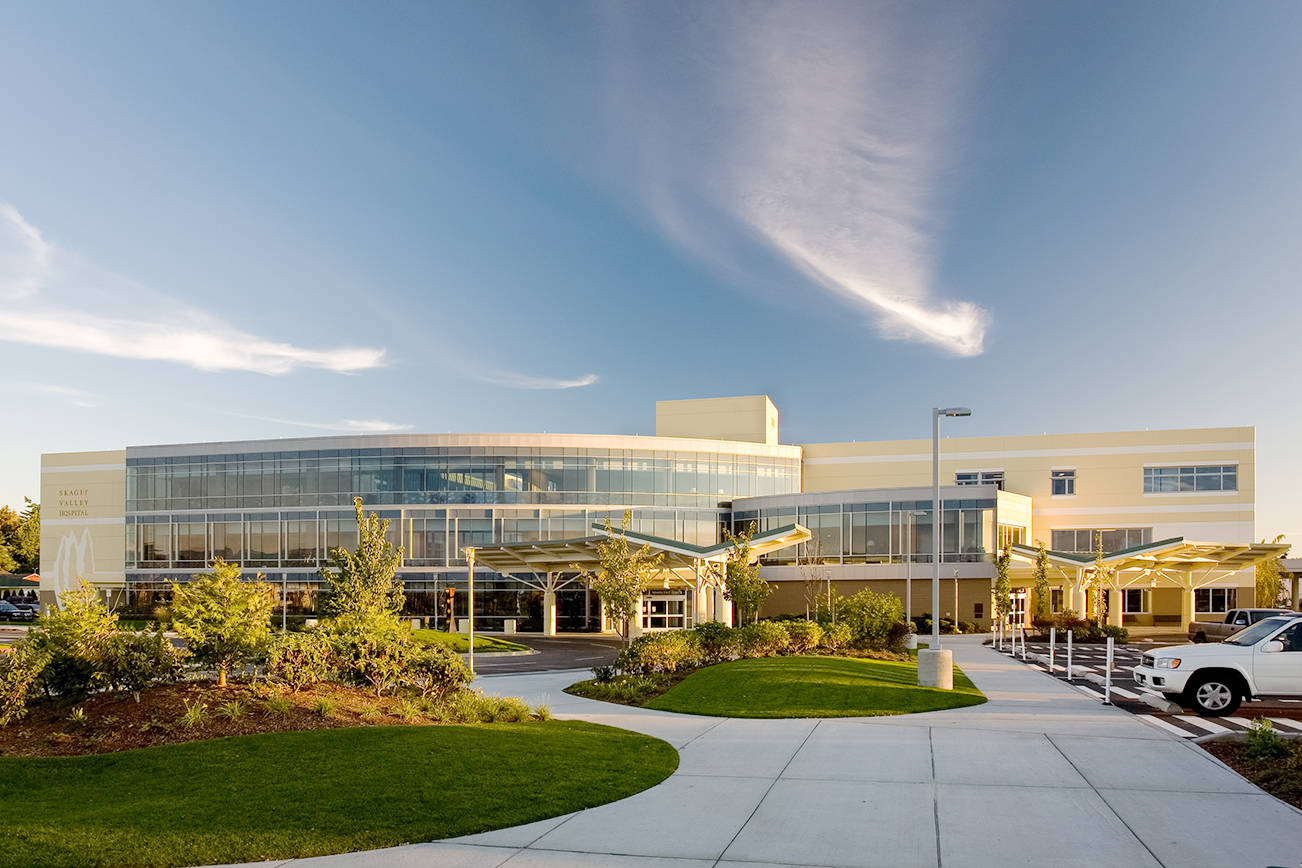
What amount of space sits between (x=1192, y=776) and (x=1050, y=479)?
54621 millimetres

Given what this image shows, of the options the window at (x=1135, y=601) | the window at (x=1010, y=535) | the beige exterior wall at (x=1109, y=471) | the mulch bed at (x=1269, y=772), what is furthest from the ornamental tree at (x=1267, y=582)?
the mulch bed at (x=1269, y=772)

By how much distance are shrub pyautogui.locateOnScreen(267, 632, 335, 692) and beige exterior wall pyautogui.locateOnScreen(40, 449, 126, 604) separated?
57934mm

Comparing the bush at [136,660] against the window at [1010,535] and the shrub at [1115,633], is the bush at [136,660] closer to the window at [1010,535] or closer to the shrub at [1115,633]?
the shrub at [1115,633]

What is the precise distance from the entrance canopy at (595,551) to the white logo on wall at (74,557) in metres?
32.7

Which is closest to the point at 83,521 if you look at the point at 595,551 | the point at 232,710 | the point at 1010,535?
the point at 595,551

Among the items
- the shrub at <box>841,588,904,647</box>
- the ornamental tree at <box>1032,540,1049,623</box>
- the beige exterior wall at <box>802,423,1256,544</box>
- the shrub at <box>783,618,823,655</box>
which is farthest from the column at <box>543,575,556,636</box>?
the shrub at <box>783,618,823,655</box>

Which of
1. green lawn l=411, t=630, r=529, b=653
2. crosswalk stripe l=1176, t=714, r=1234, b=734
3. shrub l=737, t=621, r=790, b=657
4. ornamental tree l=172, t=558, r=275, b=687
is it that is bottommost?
green lawn l=411, t=630, r=529, b=653

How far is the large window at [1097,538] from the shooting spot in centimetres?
6022

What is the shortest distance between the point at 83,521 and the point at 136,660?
61776 millimetres

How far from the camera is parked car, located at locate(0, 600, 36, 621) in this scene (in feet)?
216

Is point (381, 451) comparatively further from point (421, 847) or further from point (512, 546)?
point (421, 847)

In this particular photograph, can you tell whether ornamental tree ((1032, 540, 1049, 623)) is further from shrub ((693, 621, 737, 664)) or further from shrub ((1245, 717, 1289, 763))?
shrub ((1245, 717, 1289, 763))

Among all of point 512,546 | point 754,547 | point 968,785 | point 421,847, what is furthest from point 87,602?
point 512,546

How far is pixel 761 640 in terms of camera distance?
2661 cm
